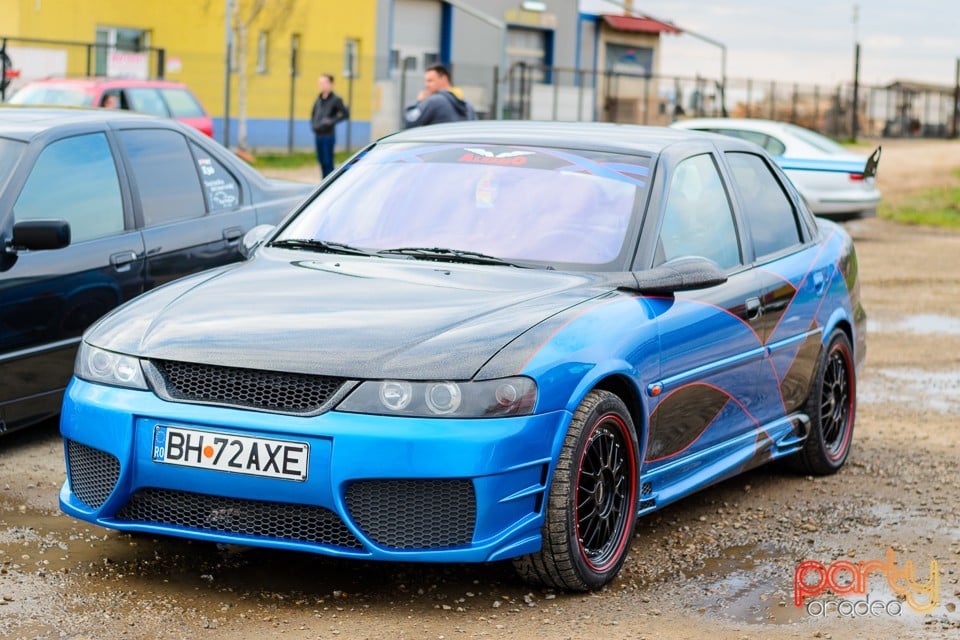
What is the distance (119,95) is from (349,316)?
64.3 ft

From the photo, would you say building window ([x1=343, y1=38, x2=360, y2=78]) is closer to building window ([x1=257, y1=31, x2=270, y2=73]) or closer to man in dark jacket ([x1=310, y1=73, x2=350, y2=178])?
building window ([x1=257, y1=31, x2=270, y2=73])

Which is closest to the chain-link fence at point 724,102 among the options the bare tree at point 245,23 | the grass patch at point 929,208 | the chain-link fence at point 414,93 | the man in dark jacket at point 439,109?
the chain-link fence at point 414,93

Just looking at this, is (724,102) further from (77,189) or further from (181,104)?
(77,189)

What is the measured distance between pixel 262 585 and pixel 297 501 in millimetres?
592

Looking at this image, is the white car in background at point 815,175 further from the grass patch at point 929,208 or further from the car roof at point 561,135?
the car roof at point 561,135

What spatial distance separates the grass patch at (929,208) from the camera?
85.3 feet

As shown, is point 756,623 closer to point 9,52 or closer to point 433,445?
point 433,445

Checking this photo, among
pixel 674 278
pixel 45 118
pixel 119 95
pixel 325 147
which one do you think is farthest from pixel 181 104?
pixel 674 278

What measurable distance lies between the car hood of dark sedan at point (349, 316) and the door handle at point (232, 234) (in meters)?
2.48

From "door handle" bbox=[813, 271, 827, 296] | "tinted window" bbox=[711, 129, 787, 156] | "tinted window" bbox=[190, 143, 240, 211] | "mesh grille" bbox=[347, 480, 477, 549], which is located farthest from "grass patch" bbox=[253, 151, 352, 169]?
"mesh grille" bbox=[347, 480, 477, 549]

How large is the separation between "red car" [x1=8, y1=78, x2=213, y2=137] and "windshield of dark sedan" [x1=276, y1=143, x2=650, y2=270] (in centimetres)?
1463

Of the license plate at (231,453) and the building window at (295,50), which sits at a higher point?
the building window at (295,50)

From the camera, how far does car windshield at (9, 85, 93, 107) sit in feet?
69.2

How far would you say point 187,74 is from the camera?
3484cm
